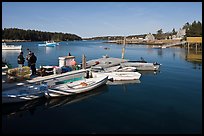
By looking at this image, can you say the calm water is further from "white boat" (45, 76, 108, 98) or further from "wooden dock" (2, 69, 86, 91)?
"wooden dock" (2, 69, 86, 91)

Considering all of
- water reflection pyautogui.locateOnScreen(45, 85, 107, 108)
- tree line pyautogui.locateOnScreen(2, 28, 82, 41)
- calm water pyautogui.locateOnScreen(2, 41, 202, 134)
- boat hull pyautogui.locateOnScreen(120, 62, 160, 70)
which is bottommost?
calm water pyautogui.locateOnScreen(2, 41, 202, 134)

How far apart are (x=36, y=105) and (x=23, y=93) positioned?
1182 mm

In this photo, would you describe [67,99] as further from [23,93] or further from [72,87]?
[23,93]

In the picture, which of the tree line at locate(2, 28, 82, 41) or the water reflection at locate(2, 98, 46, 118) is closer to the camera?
the water reflection at locate(2, 98, 46, 118)

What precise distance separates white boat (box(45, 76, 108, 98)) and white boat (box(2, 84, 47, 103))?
57cm

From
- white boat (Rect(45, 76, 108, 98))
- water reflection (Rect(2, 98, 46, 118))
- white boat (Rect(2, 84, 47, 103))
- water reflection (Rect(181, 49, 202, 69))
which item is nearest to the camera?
water reflection (Rect(2, 98, 46, 118))

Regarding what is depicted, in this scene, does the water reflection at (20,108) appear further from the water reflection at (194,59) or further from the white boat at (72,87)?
the water reflection at (194,59)

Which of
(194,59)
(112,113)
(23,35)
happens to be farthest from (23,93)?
(23,35)

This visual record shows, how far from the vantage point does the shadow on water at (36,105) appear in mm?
12484

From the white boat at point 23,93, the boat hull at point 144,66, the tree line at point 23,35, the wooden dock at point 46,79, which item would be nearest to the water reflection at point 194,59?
the boat hull at point 144,66

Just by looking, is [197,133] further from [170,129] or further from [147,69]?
[147,69]

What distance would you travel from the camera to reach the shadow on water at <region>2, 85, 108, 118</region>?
492 inches

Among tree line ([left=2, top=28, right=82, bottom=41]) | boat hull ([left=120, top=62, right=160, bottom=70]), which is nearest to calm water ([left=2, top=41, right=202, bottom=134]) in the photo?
boat hull ([left=120, top=62, right=160, bottom=70])

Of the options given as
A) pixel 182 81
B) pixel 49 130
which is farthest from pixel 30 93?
pixel 182 81
